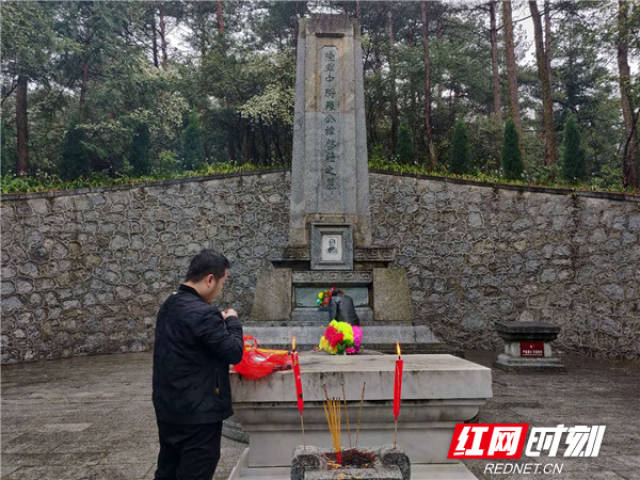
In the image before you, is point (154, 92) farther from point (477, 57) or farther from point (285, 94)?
point (477, 57)

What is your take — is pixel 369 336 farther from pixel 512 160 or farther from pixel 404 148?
pixel 404 148

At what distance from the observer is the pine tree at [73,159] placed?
12.1m

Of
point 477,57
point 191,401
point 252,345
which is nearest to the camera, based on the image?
point 191,401

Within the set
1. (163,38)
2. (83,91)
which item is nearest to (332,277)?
(83,91)

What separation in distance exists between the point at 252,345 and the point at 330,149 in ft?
15.6

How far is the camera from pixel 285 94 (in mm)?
14680

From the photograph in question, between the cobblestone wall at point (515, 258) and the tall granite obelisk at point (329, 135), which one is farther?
the cobblestone wall at point (515, 258)

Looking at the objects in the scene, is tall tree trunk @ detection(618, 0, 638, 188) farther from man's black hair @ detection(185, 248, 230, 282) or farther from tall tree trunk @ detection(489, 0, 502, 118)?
man's black hair @ detection(185, 248, 230, 282)

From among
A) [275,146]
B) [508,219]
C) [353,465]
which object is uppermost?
[275,146]

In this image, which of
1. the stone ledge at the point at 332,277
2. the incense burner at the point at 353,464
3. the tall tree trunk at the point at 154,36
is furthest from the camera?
the tall tree trunk at the point at 154,36

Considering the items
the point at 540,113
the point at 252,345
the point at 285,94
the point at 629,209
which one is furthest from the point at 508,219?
the point at 540,113

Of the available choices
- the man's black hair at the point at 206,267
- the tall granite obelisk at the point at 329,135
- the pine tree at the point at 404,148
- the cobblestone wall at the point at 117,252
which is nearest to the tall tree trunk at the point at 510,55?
the pine tree at the point at 404,148

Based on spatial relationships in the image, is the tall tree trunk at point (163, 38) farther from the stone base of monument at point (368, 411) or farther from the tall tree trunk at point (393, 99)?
the stone base of monument at point (368, 411)

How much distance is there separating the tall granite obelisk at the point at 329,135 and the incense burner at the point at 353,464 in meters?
4.58
